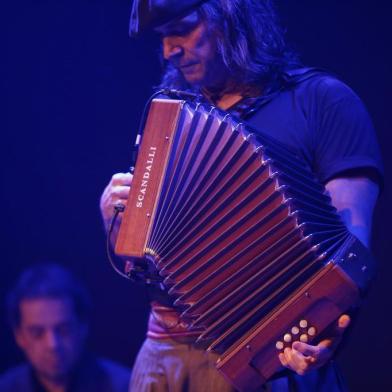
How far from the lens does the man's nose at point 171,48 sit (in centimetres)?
189

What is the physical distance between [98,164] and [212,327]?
1.42 metres

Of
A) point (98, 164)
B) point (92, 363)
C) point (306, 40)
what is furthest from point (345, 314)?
point (98, 164)

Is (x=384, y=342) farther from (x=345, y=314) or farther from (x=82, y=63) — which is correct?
(x=82, y=63)

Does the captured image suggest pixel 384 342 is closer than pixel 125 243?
No

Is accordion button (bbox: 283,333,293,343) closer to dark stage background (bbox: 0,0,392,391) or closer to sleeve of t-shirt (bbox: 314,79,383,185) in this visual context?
sleeve of t-shirt (bbox: 314,79,383,185)

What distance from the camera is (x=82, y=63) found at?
2.84 metres

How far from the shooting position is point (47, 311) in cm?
248

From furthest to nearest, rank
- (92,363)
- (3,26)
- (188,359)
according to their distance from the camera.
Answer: (3,26) → (92,363) → (188,359)

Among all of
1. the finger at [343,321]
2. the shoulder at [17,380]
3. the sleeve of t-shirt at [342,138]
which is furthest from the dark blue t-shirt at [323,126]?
the shoulder at [17,380]

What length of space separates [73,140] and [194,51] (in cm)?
110

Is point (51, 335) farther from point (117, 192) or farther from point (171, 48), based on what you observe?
point (171, 48)

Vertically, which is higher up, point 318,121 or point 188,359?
point 318,121

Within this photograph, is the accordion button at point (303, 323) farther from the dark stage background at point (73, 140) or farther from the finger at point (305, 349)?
the dark stage background at point (73, 140)

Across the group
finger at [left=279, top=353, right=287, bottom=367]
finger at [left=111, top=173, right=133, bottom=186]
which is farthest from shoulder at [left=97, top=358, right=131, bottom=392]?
finger at [left=279, top=353, right=287, bottom=367]
